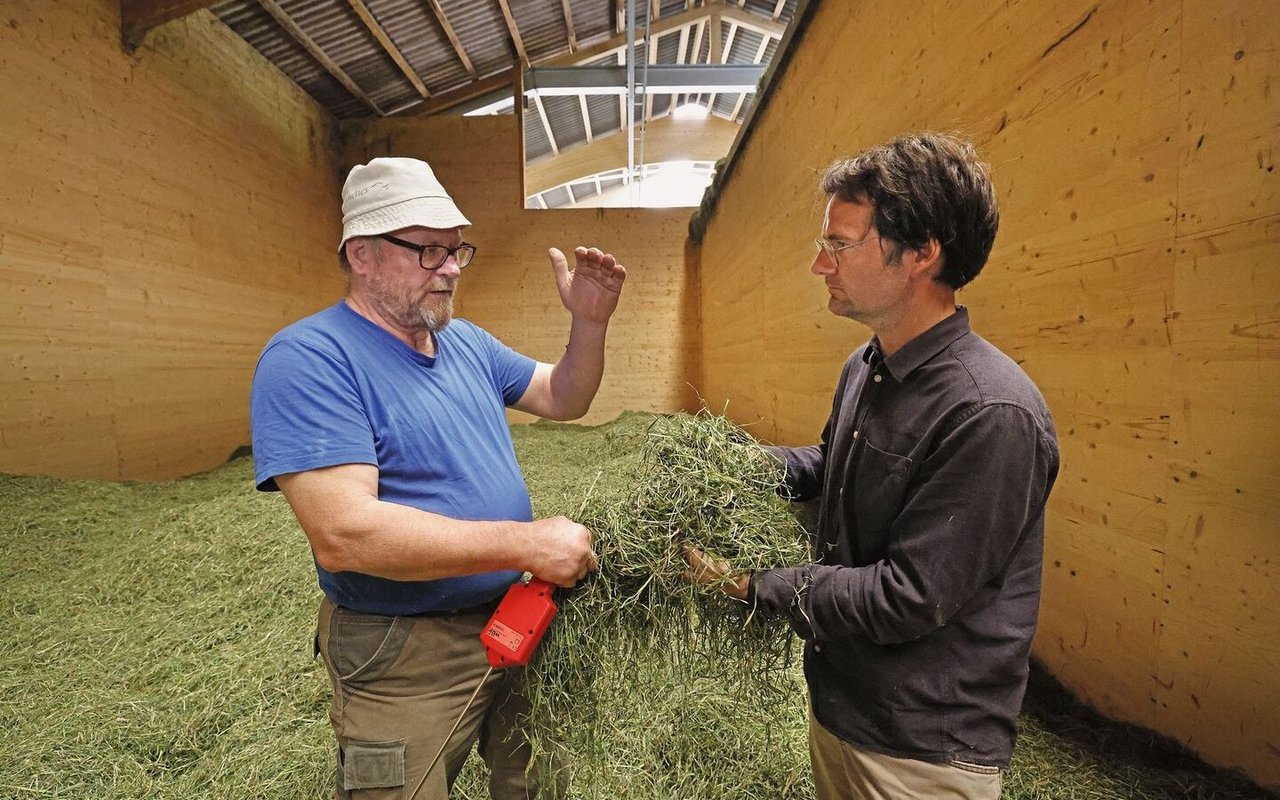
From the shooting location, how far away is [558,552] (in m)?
1.47

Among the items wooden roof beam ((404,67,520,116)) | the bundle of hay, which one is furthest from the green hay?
wooden roof beam ((404,67,520,116))

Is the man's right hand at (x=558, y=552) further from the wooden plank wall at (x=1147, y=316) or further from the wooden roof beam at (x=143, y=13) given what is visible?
the wooden roof beam at (x=143, y=13)

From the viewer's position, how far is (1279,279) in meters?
1.40

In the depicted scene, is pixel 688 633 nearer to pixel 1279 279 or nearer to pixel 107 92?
pixel 1279 279

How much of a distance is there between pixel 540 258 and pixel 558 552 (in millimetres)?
9469

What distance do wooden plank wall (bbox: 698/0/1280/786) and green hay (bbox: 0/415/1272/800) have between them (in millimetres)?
280

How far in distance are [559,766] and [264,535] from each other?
330 centimetres

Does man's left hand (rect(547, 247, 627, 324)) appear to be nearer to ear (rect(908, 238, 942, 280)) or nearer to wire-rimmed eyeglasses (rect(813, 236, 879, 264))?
wire-rimmed eyeglasses (rect(813, 236, 879, 264))

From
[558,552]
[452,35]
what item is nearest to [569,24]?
[452,35]

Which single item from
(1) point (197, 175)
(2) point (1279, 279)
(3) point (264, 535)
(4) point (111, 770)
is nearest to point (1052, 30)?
(2) point (1279, 279)

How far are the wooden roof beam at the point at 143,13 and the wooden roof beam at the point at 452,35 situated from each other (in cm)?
316

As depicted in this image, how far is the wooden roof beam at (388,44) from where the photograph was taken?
7.77 meters

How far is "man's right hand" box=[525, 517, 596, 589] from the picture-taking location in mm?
A: 1464

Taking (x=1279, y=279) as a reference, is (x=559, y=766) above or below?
below
